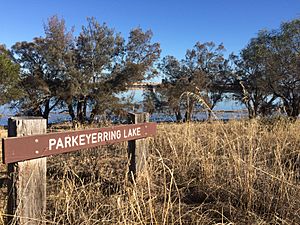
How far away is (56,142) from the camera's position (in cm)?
212

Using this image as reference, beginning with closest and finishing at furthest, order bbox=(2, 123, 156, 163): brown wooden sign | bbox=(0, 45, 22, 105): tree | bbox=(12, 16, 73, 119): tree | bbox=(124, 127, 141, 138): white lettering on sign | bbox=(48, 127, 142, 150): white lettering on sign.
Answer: bbox=(2, 123, 156, 163): brown wooden sign < bbox=(48, 127, 142, 150): white lettering on sign < bbox=(124, 127, 141, 138): white lettering on sign < bbox=(0, 45, 22, 105): tree < bbox=(12, 16, 73, 119): tree

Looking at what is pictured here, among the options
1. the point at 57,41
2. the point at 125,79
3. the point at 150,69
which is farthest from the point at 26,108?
the point at 150,69

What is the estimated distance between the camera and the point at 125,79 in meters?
21.7

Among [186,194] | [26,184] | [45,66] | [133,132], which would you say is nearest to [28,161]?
[26,184]

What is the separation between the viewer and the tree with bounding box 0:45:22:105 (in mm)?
17016

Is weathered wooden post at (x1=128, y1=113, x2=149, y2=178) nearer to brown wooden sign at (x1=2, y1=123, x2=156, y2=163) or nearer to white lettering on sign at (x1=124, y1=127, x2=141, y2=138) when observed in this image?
white lettering on sign at (x1=124, y1=127, x2=141, y2=138)

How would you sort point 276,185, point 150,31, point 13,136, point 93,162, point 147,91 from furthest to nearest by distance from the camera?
point 147,91 < point 150,31 < point 93,162 < point 276,185 < point 13,136

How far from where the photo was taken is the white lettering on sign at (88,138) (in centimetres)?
212

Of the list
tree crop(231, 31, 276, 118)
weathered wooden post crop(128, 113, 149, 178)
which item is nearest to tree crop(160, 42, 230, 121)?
tree crop(231, 31, 276, 118)

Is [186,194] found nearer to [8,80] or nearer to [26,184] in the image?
[26,184]

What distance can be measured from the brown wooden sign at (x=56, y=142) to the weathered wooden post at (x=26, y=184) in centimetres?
4

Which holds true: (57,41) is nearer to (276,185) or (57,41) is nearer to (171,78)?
(171,78)

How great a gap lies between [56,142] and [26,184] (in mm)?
330

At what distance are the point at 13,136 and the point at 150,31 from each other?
22.0 metres
